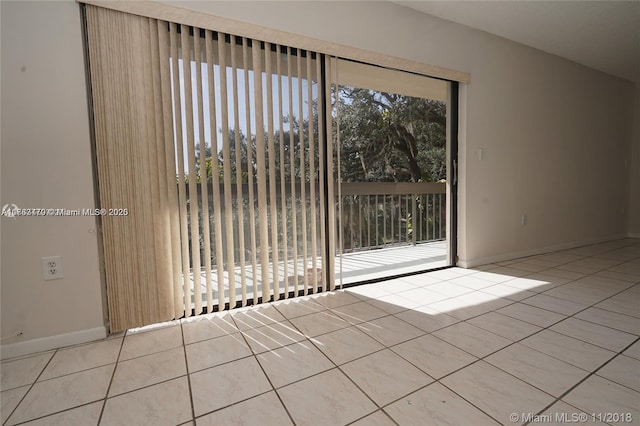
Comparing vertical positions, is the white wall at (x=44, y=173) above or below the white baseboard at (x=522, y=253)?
above

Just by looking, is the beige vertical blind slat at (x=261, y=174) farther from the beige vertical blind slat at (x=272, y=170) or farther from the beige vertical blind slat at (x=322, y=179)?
the beige vertical blind slat at (x=322, y=179)

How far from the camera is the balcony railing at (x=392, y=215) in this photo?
159 inches

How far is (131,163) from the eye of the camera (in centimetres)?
176

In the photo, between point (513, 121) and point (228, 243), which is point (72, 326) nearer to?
point (228, 243)

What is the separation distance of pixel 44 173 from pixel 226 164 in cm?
Result: 96

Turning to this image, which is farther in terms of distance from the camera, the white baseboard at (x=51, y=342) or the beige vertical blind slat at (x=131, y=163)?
the beige vertical blind slat at (x=131, y=163)

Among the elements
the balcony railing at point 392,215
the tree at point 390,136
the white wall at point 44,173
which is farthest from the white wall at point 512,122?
the tree at point 390,136

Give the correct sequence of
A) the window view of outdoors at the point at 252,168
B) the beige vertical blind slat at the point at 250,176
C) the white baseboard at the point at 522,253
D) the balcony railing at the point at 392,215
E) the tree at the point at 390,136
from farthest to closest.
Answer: the tree at the point at 390,136
the balcony railing at the point at 392,215
the white baseboard at the point at 522,253
the beige vertical blind slat at the point at 250,176
the window view of outdoors at the point at 252,168

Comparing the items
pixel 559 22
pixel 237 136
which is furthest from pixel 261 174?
pixel 559 22

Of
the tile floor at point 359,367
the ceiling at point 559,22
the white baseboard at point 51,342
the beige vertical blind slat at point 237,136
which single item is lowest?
the tile floor at point 359,367

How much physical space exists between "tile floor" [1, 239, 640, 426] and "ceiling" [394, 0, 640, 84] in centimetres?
252

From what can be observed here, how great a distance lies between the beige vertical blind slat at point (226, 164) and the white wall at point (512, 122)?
0.29m

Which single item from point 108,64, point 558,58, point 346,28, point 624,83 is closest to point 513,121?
point 558,58

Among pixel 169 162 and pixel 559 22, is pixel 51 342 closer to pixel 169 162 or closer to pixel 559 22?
pixel 169 162
